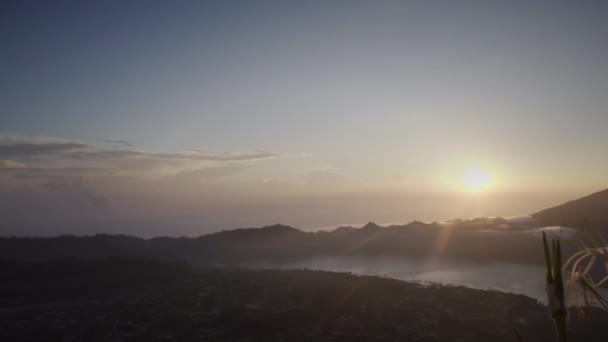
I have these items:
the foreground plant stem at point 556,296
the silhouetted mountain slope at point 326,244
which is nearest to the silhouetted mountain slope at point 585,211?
the silhouetted mountain slope at point 326,244

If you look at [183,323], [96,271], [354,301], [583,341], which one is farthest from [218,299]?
[583,341]

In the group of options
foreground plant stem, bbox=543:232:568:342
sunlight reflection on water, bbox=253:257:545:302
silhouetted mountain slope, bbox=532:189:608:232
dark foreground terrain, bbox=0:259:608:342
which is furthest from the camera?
silhouetted mountain slope, bbox=532:189:608:232

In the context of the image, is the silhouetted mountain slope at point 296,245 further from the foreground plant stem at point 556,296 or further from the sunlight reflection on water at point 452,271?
the foreground plant stem at point 556,296

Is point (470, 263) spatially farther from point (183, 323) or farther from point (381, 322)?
point (183, 323)

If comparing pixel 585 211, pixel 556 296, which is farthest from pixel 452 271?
pixel 556 296

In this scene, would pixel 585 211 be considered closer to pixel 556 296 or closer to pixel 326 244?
pixel 326 244

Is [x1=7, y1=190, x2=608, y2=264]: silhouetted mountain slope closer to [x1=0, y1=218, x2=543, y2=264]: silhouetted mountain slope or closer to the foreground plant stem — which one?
[x1=0, y1=218, x2=543, y2=264]: silhouetted mountain slope

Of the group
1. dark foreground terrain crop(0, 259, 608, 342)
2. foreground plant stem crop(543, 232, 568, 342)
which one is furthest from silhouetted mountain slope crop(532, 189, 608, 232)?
foreground plant stem crop(543, 232, 568, 342)

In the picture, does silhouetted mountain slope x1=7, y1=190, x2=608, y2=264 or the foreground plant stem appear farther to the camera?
silhouetted mountain slope x1=7, y1=190, x2=608, y2=264
